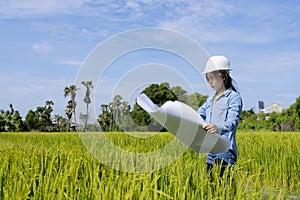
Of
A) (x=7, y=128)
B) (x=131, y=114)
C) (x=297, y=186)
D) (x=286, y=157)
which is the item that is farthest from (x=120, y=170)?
(x=7, y=128)

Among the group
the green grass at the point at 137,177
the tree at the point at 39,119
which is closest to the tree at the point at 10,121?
the tree at the point at 39,119

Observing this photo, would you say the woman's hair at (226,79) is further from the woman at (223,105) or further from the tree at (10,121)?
the tree at (10,121)

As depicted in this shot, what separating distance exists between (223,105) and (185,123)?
56cm

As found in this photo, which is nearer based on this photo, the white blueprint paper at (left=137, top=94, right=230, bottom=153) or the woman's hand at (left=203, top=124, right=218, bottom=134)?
the white blueprint paper at (left=137, top=94, right=230, bottom=153)

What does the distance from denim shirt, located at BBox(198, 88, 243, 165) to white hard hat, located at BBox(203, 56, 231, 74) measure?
16cm

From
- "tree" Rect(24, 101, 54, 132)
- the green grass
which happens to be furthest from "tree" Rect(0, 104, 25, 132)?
the green grass

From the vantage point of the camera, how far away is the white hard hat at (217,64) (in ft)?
8.94

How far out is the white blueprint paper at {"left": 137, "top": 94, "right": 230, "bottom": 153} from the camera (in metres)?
2.21

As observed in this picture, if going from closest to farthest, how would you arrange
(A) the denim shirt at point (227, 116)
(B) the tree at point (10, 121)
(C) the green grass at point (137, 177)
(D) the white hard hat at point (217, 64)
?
(C) the green grass at point (137, 177) < (A) the denim shirt at point (227, 116) < (D) the white hard hat at point (217, 64) < (B) the tree at point (10, 121)

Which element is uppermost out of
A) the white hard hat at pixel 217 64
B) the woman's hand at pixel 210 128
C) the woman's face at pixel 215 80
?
the white hard hat at pixel 217 64

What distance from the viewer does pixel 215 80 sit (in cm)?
280

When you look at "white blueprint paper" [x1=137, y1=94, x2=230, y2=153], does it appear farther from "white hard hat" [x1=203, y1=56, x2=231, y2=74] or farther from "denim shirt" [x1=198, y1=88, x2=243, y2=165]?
"white hard hat" [x1=203, y1=56, x2=231, y2=74]

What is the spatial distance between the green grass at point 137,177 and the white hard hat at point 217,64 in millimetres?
616

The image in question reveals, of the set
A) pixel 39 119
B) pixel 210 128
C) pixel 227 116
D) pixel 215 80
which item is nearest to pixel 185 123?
pixel 210 128
